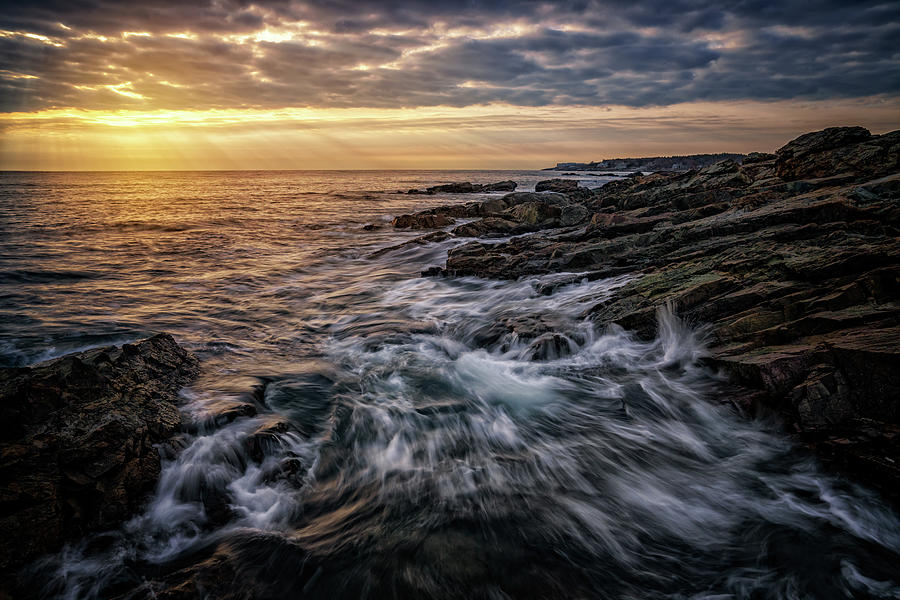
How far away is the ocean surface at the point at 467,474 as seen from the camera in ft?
10.9

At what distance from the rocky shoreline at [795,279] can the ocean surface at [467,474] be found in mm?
414

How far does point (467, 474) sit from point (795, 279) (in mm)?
5465

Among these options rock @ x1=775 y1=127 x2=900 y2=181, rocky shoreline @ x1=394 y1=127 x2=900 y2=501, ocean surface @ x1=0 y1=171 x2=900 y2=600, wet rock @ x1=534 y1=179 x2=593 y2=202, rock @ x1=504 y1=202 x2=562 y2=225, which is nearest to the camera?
ocean surface @ x1=0 y1=171 x2=900 y2=600

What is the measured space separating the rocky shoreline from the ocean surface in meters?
0.41

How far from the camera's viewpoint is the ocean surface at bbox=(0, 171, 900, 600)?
3320 millimetres

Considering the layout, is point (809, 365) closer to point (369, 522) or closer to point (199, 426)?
point (369, 522)

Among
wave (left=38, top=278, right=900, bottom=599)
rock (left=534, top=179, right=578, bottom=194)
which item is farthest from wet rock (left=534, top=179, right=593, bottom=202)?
wave (left=38, top=278, right=900, bottom=599)

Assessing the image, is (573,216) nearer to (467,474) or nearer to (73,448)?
(467,474)

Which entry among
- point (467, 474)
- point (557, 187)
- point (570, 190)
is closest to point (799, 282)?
point (467, 474)

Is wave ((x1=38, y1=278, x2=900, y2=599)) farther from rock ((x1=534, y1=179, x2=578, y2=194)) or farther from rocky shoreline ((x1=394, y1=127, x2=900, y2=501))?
rock ((x1=534, y1=179, x2=578, y2=194))

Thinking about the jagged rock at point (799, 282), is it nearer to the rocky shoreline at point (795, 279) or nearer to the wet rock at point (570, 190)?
the rocky shoreline at point (795, 279)

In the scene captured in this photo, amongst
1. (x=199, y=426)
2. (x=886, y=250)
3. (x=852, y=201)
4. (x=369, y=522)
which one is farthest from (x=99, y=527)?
(x=852, y=201)

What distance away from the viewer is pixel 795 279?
586cm

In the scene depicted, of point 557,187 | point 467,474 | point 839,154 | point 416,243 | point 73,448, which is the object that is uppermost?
point 557,187
